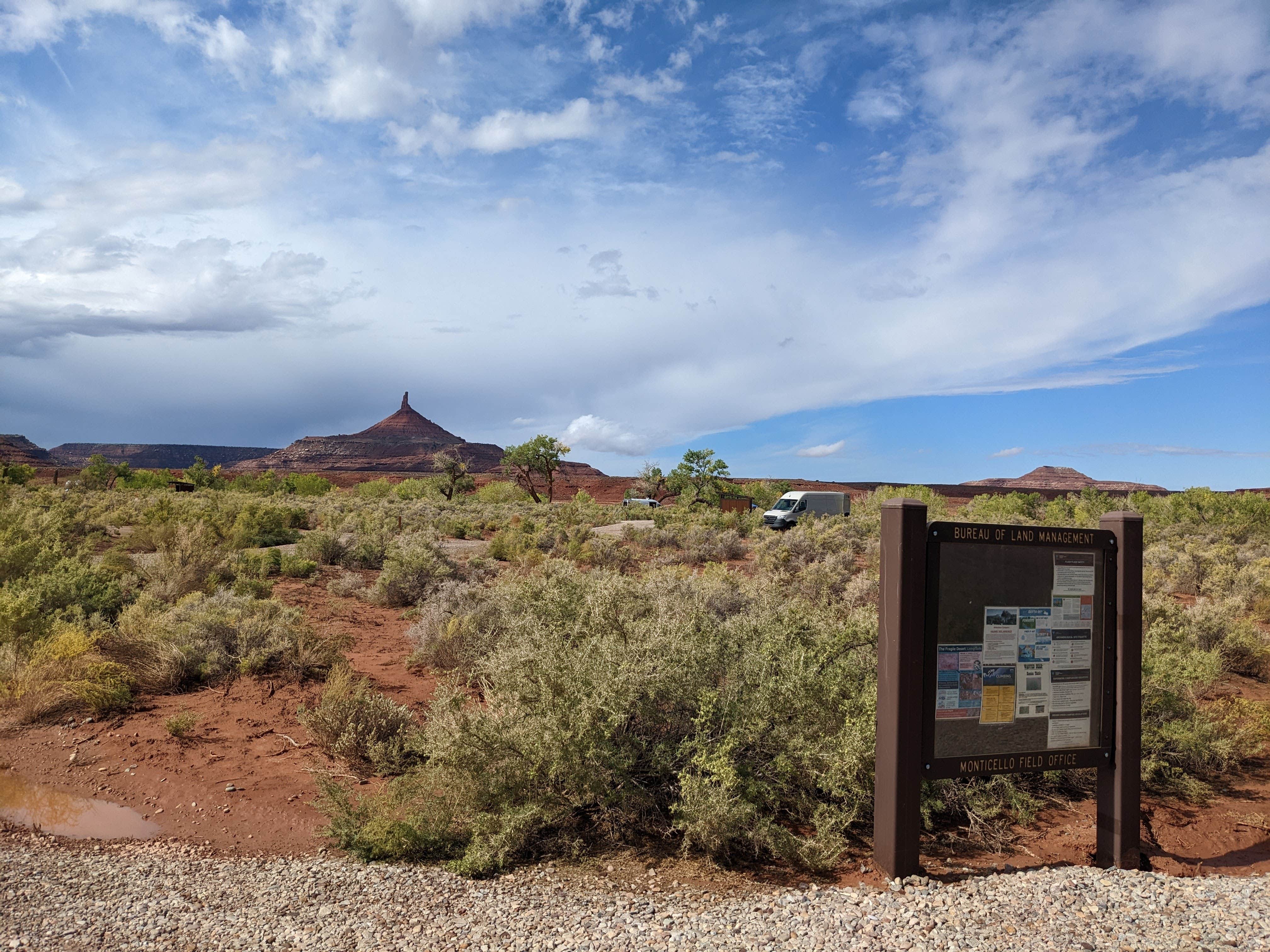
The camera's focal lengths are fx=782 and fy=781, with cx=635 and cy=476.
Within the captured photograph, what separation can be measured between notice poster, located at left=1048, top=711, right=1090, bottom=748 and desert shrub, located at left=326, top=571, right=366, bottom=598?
11.4 meters

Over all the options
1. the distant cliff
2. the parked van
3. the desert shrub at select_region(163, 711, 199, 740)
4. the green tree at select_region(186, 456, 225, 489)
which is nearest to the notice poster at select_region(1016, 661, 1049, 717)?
the desert shrub at select_region(163, 711, 199, 740)

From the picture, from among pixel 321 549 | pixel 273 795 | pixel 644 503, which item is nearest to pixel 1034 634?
pixel 273 795

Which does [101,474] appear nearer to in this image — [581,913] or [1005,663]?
[581,913]

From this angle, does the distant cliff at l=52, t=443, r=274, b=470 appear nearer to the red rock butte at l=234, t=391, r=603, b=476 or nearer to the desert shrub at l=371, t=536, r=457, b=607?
the red rock butte at l=234, t=391, r=603, b=476

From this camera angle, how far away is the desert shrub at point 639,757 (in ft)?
16.0

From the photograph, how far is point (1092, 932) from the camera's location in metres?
3.85

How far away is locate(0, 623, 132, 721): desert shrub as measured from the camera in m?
7.76

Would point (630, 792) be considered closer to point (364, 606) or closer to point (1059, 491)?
point (364, 606)

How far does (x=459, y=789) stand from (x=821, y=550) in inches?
637

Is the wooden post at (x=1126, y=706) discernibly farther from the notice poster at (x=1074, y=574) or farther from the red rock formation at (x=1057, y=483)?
the red rock formation at (x=1057, y=483)

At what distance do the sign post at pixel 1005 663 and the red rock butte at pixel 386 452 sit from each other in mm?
130468

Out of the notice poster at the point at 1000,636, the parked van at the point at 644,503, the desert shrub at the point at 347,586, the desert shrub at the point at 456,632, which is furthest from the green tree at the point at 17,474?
the notice poster at the point at 1000,636

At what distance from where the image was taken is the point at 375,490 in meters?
52.0

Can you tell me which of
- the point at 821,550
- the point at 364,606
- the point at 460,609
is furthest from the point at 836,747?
the point at 821,550
